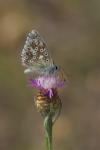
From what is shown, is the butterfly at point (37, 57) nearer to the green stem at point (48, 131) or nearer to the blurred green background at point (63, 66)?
the green stem at point (48, 131)

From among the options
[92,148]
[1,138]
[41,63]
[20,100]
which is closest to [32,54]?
[41,63]

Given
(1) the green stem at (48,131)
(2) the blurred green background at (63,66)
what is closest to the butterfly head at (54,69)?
(1) the green stem at (48,131)

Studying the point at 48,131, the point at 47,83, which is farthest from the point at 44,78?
the point at 48,131

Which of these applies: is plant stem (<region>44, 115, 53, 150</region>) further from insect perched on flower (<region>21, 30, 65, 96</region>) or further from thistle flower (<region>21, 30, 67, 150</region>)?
insect perched on flower (<region>21, 30, 65, 96</region>)

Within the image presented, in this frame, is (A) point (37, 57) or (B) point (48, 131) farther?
(A) point (37, 57)

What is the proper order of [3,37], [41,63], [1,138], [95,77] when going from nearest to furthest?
[41,63], [1,138], [95,77], [3,37]

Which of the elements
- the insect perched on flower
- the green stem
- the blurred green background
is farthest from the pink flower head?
the blurred green background

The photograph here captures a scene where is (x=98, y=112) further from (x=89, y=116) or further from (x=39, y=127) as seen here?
(x=39, y=127)

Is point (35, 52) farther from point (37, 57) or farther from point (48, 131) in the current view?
point (48, 131)
